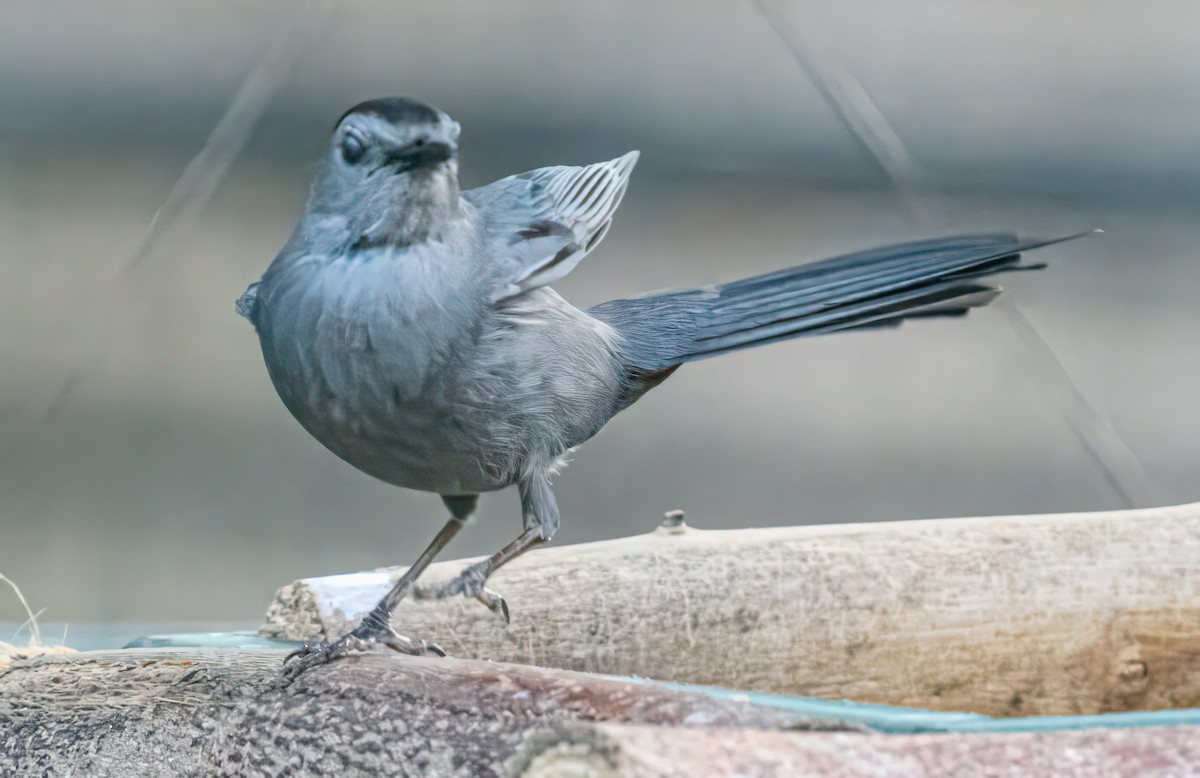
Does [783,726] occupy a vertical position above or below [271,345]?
below

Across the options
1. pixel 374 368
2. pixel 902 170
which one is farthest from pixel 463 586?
pixel 902 170

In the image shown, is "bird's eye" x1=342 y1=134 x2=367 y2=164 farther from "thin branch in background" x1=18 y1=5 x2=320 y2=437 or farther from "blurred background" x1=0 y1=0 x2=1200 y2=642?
"thin branch in background" x1=18 y1=5 x2=320 y2=437

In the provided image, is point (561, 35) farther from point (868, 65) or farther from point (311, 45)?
point (868, 65)

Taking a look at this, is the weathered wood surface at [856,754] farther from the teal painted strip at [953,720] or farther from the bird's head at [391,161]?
the bird's head at [391,161]

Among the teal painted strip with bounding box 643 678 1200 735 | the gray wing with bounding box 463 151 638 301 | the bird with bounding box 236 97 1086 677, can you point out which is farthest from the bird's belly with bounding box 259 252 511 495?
the teal painted strip with bounding box 643 678 1200 735

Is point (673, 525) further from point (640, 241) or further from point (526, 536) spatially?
point (640, 241)

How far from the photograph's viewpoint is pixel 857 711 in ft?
3.55

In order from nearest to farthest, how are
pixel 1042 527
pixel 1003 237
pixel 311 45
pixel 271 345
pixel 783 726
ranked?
pixel 783 726 → pixel 271 345 → pixel 1003 237 → pixel 1042 527 → pixel 311 45

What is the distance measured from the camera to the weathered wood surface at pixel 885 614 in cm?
169

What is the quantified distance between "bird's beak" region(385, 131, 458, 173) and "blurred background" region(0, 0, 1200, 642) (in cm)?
118

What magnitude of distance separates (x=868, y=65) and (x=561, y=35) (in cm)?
71

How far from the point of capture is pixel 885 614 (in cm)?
174

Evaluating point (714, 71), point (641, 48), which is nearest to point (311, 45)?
point (641, 48)

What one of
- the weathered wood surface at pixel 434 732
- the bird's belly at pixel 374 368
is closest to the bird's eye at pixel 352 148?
the bird's belly at pixel 374 368
